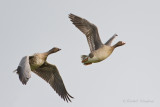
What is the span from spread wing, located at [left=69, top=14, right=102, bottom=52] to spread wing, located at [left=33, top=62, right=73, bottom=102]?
260 centimetres

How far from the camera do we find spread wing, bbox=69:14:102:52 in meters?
20.7

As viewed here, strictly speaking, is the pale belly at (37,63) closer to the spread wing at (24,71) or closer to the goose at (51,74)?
the goose at (51,74)

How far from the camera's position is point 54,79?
22.3 m

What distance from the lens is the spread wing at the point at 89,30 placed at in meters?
20.7

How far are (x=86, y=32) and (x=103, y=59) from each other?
1799mm

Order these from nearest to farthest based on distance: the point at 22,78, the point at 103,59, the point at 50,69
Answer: the point at 22,78
the point at 103,59
the point at 50,69

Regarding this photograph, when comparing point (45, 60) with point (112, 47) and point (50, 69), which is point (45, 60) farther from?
point (112, 47)

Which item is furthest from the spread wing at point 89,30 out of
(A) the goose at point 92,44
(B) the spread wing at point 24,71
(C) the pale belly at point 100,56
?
(B) the spread wing at point 24,71

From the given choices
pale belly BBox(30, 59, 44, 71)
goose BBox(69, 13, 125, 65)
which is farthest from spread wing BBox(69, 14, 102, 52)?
pale belly BBox(30, 59, 44, 71)

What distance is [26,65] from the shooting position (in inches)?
691

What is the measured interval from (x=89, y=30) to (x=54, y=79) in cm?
352

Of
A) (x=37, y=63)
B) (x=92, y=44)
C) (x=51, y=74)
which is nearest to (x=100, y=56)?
(x=92, y=44)

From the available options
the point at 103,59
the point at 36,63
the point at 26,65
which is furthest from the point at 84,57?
the point at 26,65

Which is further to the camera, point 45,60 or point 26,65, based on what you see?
point 45,60
